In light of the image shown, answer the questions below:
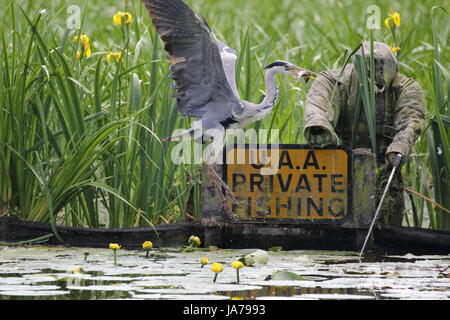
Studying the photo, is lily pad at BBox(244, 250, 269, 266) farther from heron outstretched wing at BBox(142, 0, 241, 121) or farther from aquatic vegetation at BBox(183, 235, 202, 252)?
heron outstretched wing at BBox(142, 0, 241, 121)

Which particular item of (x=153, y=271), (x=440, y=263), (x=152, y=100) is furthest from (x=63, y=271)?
(x=440, y=263)

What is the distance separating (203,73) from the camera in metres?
5.34

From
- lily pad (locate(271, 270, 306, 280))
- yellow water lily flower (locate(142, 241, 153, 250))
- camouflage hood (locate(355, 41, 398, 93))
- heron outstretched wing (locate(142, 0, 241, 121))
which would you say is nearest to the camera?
lily pad (locate(271, 270, 306, 280))

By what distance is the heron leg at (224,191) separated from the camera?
5.20 m

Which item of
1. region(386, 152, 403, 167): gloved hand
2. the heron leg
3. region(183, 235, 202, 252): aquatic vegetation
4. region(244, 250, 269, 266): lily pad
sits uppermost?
region(386, 152, 403, 167): gloved hand

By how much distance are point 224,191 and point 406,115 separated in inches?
40.9

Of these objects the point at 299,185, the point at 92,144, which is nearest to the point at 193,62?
the point at 92,144

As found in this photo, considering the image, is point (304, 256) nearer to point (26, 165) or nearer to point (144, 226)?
point (144, 226)

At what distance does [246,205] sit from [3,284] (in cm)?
159

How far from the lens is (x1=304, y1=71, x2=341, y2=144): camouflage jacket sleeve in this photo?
520cm

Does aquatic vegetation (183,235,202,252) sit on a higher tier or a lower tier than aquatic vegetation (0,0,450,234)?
lower

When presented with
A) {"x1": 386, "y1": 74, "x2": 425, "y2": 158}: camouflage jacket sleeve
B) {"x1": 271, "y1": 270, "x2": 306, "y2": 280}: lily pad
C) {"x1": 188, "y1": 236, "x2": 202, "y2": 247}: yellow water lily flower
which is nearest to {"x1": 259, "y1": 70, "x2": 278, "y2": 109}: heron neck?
{"x1": 386, "y1": 74, "x2": 425, "y2": 158}: camouflage jacket sleeve

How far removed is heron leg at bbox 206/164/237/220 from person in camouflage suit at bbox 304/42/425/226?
0.48 m

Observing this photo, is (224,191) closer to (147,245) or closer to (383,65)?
(147,245)
